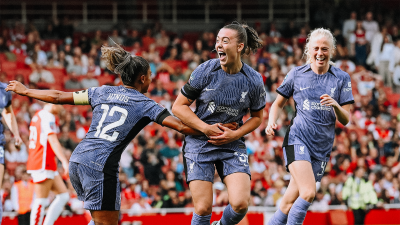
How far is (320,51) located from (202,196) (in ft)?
6.91

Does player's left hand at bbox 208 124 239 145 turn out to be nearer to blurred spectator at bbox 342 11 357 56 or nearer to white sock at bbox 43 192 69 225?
white sock at bbox 43 192 69 225

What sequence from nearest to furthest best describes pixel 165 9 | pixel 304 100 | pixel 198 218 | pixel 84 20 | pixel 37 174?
1. pixel 198 218
2. pixel 304 100
3. pixel 37 174
4. pixel 84 20
5. pixel 165 9

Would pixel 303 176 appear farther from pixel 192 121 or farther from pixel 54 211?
pixel 54 211

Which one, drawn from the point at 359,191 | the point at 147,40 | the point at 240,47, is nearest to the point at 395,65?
the point at 359,191

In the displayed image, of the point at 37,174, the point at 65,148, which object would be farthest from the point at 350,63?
the point at 37,174

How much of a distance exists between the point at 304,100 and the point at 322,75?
1.15 feet

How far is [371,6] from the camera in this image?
21141 millimetres

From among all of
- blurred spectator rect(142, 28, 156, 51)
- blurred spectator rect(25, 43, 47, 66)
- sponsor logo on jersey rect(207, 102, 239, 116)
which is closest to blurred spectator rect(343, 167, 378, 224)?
sponsor logo on jersey rect(207, 102, 239, 116)

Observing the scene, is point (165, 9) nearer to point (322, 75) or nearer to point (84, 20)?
point (84, 20)

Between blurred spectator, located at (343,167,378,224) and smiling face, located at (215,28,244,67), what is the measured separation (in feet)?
24.6

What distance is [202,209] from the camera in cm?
503

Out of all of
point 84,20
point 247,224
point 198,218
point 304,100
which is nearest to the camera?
point 198,218

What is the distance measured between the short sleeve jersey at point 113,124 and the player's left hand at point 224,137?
0.56 metres

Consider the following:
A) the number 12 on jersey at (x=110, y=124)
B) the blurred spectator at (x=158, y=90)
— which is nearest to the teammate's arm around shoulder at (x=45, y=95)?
the number 12 on jersey at (x=110, y=124)
